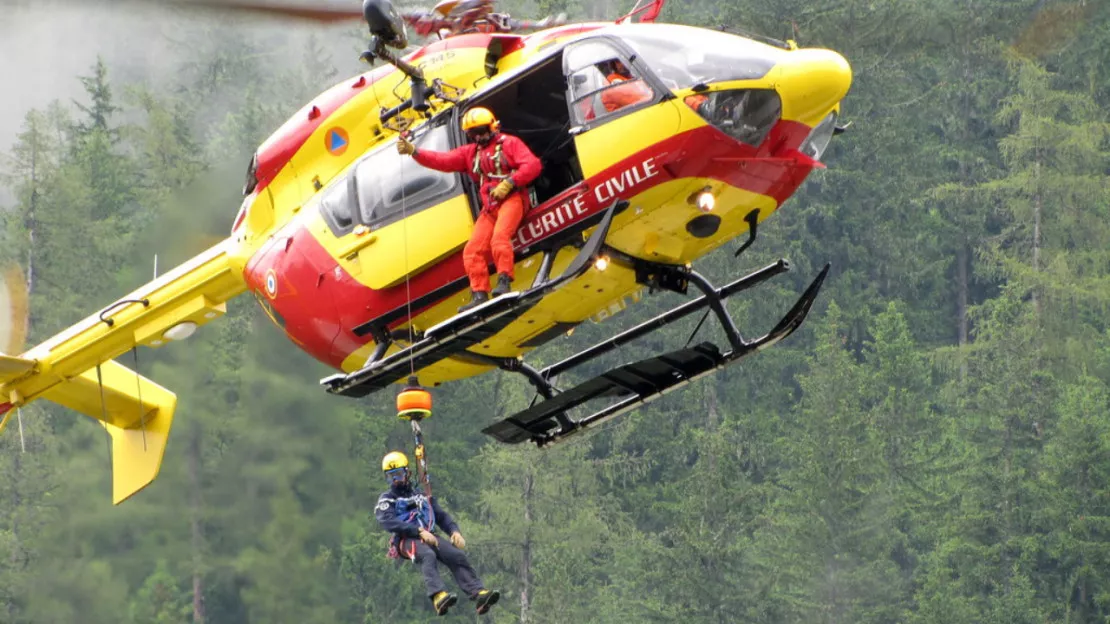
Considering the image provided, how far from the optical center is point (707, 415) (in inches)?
1944

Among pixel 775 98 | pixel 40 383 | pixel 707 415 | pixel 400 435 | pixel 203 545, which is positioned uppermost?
pixel 775 98

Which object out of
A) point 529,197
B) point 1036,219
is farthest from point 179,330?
point 1036,219

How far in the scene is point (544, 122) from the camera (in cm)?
1778

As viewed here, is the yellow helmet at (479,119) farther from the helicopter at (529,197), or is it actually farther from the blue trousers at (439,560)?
the blue trousers at (439,560)

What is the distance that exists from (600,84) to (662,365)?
243cm

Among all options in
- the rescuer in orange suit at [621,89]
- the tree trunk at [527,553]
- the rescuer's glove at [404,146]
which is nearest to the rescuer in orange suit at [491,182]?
the rescuer's glove at [404,146]

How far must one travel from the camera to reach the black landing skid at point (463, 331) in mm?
16219

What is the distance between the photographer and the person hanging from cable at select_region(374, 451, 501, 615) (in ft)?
56.7

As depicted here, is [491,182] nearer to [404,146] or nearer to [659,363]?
[404,146]

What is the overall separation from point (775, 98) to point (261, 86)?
32.4 meters

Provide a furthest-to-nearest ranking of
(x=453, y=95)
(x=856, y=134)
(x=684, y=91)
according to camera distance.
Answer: (x=856, y=134) < (x=453, y=95) < (x=684, y=91)

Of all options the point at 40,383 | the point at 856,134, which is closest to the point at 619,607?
the point at 856,134

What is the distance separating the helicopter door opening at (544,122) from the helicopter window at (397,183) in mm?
570

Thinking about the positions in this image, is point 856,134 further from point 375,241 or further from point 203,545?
point 375,241
